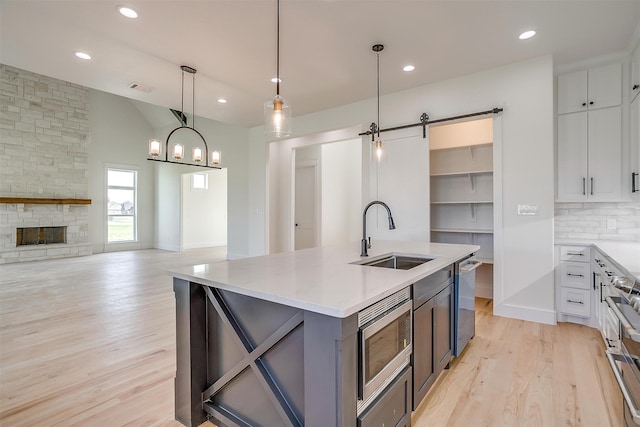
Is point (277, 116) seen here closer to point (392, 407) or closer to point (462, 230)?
point (392, 407)

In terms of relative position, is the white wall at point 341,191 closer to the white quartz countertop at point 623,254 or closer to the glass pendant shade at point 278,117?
the white quartz countertop at point 623,254

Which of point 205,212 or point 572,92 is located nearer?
point 572,92

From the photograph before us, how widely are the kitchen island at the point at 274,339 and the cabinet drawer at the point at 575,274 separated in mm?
2192

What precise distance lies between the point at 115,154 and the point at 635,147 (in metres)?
10.5

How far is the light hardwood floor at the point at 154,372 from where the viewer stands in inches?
71.8

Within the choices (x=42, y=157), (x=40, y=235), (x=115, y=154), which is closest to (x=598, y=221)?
(x=115, y=154)

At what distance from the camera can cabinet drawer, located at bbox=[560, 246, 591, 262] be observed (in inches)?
125

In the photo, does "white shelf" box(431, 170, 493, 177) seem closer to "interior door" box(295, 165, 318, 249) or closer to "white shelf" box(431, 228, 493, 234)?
"white shelf" box(431, 228, 493, 234)

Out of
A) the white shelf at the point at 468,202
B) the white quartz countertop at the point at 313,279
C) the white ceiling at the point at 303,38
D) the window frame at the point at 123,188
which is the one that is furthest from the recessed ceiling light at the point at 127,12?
the window frame at the point at 123,188

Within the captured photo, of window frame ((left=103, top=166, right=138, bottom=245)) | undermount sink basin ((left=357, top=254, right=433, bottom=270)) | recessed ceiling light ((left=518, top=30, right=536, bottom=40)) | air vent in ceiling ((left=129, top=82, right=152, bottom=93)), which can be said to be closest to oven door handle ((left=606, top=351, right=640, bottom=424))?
undermount sink basin ((left=357, top=254, right=433, bottom=270))

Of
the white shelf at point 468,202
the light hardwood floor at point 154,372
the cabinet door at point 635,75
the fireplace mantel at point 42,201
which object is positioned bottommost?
the light hardwood floor at point 154,372

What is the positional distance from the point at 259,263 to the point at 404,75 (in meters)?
3.11

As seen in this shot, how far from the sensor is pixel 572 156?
3.48m

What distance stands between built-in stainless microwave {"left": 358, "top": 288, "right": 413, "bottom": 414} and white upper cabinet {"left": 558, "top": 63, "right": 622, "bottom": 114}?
339 cm
